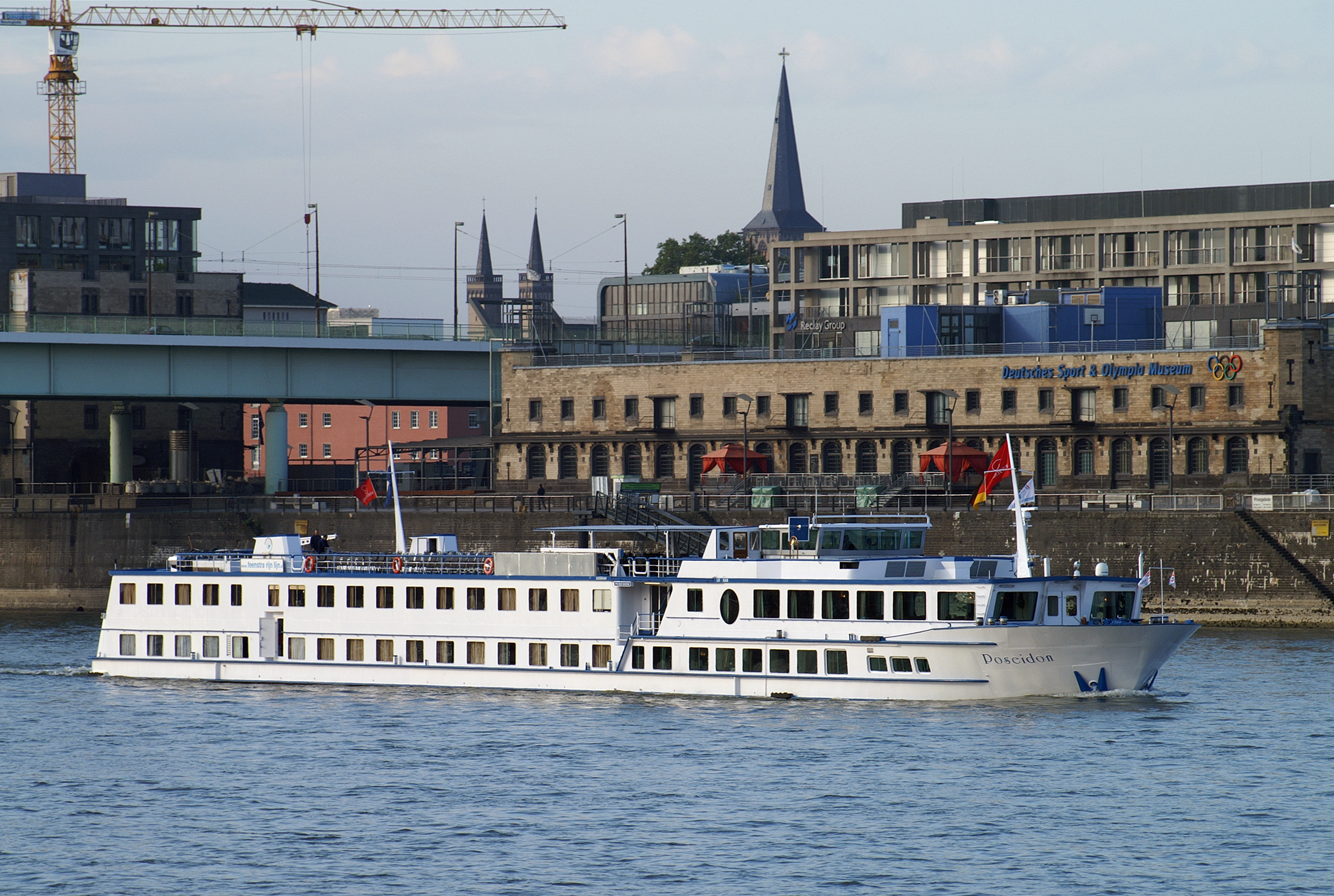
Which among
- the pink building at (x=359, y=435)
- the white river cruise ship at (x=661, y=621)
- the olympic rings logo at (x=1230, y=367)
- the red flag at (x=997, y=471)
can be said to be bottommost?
the white river cruise ship at (x=661, y=621)

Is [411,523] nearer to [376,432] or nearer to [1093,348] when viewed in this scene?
[1093,348]

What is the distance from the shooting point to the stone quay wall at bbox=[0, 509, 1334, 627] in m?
72.8

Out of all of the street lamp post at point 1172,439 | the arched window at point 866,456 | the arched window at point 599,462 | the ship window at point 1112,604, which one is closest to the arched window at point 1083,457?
the street lamp post at point 1172,439

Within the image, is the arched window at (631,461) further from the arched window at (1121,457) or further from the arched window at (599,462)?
the arched window at (1121,457)

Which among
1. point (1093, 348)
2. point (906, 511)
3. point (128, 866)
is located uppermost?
point (1093, 348)

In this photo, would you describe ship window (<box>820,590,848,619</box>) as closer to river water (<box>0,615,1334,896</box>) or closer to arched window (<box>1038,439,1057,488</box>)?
river water (<box>0,615,1334,896</box>)

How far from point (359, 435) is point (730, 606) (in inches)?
4316

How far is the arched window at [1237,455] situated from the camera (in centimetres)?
8731

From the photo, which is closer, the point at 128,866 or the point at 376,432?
the point at 128,866

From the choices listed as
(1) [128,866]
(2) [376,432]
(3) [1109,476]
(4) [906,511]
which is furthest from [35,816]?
(2) [376,432]

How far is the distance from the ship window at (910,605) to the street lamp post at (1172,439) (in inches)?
1430

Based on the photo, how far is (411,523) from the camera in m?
91.6

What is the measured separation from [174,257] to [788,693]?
9734cm

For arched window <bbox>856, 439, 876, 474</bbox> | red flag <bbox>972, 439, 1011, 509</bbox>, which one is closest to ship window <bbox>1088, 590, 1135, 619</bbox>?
red flag <bbox>972, 439, 1011, 509</bbox>
